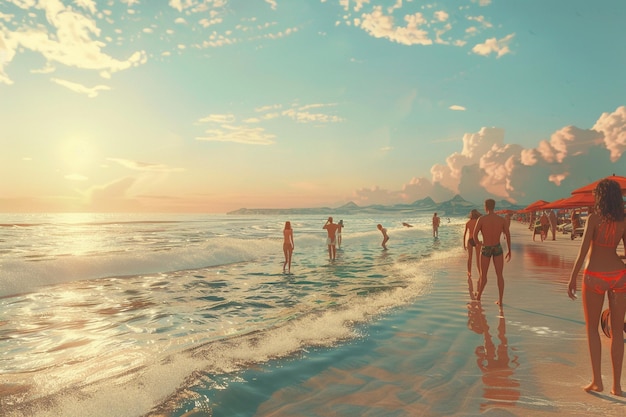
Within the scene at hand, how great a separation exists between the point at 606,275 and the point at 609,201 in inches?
30.3

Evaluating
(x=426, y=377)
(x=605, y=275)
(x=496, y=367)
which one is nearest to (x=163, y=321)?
(x=426, y=377)

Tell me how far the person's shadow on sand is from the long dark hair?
210 centimetres

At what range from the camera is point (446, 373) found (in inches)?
189

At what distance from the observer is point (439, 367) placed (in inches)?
198

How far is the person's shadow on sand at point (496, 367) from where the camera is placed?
159 inches

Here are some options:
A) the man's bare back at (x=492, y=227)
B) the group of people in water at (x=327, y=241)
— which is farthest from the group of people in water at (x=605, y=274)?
the group of people in water at (x=327, y=241)

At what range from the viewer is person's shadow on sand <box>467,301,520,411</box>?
13.3 ft

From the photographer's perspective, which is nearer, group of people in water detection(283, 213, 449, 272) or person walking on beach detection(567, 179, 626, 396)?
person walking on beach detection(567, 179, 626, 396)

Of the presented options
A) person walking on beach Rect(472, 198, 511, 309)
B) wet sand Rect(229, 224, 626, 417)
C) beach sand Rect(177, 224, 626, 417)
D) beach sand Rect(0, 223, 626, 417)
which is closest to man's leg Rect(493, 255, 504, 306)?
person walking on beach Rect(472, 198, 511, 309)

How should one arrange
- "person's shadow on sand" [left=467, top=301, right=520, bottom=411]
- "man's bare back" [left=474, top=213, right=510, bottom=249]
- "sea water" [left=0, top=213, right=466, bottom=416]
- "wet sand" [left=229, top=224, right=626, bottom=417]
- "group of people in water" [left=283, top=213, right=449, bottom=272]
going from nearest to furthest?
1. "wet sand" [left=229, top=224, right=626, bottom=417]
2. "person's shadow on sand" [left=467, top=301, right=520, bottom=411]
3. "sea water" [left=0, top=213, right=466, bottom=416]
4. "man's bare back" [left=474, top=213, right=510, bottom=249]
5. "group of people in water" [left=283, top=213, right=449, bottom=272]

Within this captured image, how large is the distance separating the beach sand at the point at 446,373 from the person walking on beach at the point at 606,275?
415 millimetres

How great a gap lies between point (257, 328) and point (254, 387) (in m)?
3.13

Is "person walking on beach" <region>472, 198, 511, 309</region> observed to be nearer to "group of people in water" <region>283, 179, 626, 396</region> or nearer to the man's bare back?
the man's bare back

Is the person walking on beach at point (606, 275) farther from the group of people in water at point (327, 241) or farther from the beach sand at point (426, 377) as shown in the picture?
the group of people in water at point (327, 241)
